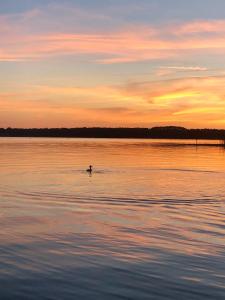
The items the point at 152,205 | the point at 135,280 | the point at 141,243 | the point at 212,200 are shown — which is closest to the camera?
the point at 135,280

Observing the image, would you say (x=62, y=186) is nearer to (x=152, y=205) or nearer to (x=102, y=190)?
(x=102, y=190)

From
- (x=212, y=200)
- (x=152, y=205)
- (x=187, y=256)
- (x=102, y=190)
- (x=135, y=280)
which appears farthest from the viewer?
(x=102, y=190)

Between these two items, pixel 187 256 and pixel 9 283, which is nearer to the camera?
pixel 9 283

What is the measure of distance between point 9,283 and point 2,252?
8.80 feet

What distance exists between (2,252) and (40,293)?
11.5 feet

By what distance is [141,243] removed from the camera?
1430cm

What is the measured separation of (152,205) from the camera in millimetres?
22359

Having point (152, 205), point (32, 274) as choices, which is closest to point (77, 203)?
point (152, 205)

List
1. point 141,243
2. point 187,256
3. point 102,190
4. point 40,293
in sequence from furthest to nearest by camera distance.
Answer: point 102,190 → point 141,243 → point 187,256 → point 40,293

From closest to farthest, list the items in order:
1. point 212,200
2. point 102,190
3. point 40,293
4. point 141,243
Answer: point 40,293, point 141,243, point 212,200, point 102,190

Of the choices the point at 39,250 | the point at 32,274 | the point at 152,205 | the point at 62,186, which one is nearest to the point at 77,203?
the point at 152,205

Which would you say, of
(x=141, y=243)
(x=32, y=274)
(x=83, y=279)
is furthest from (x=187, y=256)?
(x=32, y=274)

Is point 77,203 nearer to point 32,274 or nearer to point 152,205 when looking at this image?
point 152,205

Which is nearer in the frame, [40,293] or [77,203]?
[40,293]
